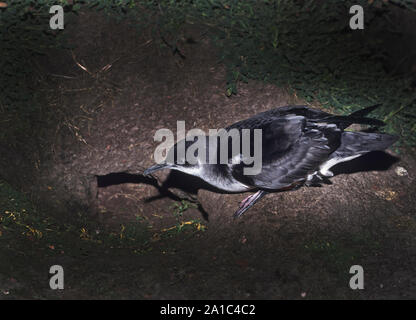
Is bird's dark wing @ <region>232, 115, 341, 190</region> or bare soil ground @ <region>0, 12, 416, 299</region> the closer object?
bare soil ground @ <region>0, 12, 416, 299</region>

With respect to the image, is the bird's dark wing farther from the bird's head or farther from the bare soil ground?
the bird's head

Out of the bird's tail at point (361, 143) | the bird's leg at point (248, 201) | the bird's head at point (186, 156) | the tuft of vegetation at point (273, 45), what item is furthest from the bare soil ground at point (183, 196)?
the bird's head at point (186, 156)

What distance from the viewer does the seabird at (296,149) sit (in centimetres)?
443

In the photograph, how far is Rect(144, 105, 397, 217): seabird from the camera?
174 inches

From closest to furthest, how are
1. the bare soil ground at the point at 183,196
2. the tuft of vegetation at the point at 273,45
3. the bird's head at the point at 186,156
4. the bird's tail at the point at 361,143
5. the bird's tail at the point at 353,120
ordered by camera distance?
1. the bare soil ground at the point at 183,196
2. the bird's tail at the point at 353,120
3. the bird's tail at the point at 361,143
4. the bird's head at the point at 186,156
5. the tuft of vegetation at the point at 273,45

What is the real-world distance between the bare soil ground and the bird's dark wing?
31cm

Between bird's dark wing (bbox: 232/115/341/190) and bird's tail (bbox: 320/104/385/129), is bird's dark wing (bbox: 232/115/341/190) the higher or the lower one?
the lower one

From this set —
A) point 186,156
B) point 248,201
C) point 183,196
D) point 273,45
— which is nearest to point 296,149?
point 248,201

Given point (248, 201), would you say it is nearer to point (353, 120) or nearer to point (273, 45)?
point (353, 120)

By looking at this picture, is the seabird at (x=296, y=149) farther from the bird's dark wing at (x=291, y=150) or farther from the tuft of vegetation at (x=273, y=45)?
the tuft of vegetation at (x=273, y=45)

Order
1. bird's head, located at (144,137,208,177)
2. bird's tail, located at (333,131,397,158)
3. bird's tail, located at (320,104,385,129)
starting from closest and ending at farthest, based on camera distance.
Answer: bird's tail, located at (320,104,385,129)
bird's tail, located at (333,131,397,158)
bird's head, located at (144,137,208,177)

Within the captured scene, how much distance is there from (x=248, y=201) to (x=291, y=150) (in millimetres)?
731

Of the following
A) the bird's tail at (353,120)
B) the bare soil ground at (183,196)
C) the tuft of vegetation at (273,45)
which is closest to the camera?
the bare soil ground at (183,196)

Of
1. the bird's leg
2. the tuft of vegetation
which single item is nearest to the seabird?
the bird's leg
